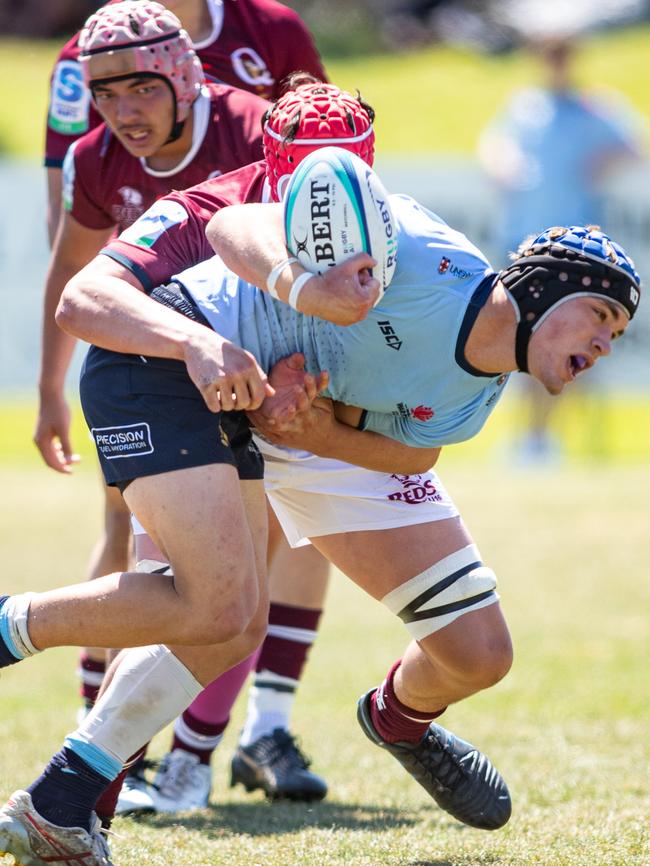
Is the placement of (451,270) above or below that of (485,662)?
above

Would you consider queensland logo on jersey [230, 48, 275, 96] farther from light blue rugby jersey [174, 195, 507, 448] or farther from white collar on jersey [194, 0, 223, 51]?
light blue rugby jersey [174, 195, 507, 448]

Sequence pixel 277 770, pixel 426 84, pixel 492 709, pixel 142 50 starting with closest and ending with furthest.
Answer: pixel 142 50
pixel 277 770
pixel 492 709
pixel 426 84

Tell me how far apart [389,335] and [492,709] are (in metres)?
2.74

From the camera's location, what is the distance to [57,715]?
570 centimetres

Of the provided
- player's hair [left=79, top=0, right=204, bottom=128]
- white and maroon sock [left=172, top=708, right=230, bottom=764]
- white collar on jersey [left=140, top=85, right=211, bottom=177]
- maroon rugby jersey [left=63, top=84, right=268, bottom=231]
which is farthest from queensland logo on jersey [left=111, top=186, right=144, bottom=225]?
white and maroon sock [left=172, top=708, right=230, bottom=764]

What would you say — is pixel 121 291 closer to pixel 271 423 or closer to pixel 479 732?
pixel 271 423

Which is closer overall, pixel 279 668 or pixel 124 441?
pixel 124 441

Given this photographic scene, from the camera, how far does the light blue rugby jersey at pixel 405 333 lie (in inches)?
135

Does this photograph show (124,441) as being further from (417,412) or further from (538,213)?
(538,213)

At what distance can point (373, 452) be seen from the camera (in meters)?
3.82

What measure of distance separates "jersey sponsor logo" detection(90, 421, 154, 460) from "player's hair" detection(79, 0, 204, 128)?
1.28 m

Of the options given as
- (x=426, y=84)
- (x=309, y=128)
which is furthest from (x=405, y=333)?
(x=426, y=84)

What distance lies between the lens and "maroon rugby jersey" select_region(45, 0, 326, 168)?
4.98 meters

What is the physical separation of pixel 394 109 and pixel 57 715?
1648cm
